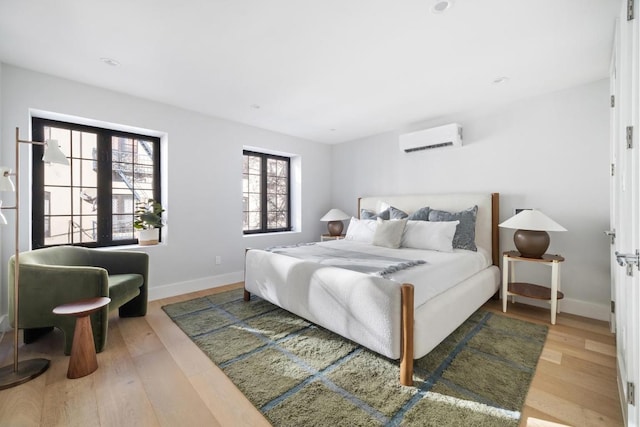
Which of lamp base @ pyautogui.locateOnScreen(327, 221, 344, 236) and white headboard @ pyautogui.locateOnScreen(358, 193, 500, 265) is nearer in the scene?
white headboard @ pyautogui.locateOnScreen(358, 193, 500, 265)

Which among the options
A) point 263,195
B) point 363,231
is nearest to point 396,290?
point 363,231

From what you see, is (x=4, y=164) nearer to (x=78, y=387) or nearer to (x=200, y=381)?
(x=78, y=387)

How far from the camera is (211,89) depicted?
2824 mm

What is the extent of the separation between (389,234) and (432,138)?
4.80ft

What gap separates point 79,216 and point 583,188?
17.1 ft

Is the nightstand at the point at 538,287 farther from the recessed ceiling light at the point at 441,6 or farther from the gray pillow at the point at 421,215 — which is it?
the recessed ceiling light at the point at 441,6

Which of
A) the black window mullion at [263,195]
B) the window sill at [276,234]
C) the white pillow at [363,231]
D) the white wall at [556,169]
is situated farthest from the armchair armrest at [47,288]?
the white wall at [556,169]

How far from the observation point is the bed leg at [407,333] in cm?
163

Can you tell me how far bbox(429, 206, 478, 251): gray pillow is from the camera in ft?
9.84

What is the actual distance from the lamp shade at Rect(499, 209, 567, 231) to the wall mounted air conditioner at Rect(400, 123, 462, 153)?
124 cm

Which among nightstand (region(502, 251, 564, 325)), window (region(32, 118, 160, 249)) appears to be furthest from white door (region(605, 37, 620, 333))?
window (region(32, 118, 160, 249))

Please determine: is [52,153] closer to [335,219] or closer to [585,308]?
[335,219]

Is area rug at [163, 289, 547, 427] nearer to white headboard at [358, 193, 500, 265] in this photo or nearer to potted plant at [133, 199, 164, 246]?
white headboard at [358, 193, 500, 265]

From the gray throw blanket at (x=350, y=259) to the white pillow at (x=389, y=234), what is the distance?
0.46m
